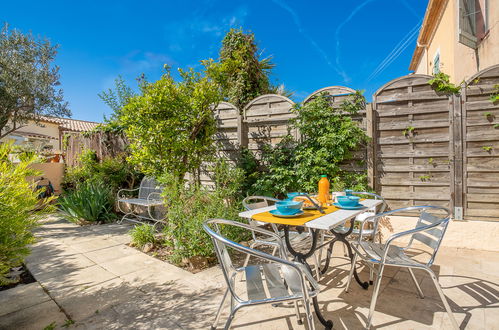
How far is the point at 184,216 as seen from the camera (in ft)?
9.96

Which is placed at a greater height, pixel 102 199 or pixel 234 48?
pixel 234 48

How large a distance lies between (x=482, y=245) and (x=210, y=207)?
3482 millimetres

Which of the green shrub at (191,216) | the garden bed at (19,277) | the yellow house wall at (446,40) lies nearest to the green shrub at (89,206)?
the garden bed at (19,277)

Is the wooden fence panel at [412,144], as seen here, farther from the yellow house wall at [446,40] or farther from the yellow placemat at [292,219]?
the yellow house wall at [446,40]

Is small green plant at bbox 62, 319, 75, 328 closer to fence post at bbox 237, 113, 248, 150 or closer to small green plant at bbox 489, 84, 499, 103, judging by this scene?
fence post at bbox 237, 113, 248, 150

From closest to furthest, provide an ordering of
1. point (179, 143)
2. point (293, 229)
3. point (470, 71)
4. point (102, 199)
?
1. point (293, 229)
2. point (179, 143)
3. point (470, 71)
4. point (102, 199)

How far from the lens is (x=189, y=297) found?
7.22 feet

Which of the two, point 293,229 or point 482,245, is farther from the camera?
point 482,245

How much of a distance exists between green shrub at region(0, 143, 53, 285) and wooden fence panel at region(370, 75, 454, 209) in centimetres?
383

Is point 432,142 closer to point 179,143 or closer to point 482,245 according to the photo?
point 482,245

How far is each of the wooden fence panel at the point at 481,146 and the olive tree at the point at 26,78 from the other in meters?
7.23

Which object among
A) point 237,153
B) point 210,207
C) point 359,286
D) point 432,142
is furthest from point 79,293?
point 432,142

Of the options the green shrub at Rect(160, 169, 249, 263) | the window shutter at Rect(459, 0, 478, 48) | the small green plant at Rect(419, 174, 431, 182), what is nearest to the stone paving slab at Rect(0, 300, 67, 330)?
the green shrub at Rect(160, 169, 249, 263)

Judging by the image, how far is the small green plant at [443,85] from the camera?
11.0 feet
